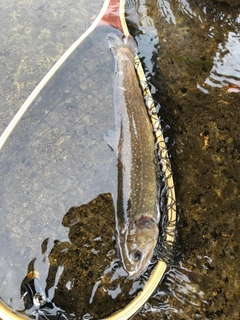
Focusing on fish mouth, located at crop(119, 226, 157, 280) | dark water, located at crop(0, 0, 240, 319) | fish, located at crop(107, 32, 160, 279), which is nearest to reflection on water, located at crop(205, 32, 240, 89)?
dark water, located at crop(0, 0, 240, 319)

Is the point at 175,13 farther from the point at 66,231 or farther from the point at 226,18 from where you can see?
the point at 66,231

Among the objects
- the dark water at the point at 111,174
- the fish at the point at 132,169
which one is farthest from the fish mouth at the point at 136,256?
the dark water at the point at 111,174

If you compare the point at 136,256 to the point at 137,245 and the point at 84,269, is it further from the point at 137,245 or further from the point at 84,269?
the point at 84,269

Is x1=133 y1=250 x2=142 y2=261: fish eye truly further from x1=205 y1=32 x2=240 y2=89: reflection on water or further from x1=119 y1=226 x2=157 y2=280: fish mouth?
x1=205 y1=32 x2=240 y2=89: reflection on water

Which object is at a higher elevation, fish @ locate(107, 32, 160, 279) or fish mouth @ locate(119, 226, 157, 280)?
fish @ locate(107, 32, 160, 279)

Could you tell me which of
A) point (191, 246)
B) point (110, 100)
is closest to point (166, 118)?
point (110, 100)

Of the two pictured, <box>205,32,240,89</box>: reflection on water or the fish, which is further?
<box>205,32,240,89</box>: reflection on water
